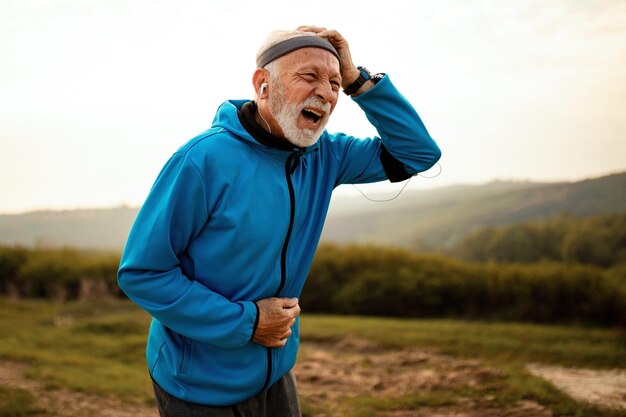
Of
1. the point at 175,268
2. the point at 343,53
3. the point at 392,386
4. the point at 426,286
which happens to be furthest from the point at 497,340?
the point at 175,268

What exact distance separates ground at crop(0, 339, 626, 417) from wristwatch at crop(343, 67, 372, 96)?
12.8 ft

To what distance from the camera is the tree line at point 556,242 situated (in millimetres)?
15875

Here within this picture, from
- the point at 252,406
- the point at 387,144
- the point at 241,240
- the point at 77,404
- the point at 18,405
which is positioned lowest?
the point at 77,404

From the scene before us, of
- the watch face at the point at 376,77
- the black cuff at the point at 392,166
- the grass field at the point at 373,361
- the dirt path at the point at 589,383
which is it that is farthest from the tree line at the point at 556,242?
the watch face at the point at 376,77

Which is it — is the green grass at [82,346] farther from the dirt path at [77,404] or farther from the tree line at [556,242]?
the tree line at [556,242]

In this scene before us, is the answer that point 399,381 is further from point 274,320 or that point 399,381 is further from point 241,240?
point 241,240

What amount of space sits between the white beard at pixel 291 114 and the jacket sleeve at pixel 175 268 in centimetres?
48

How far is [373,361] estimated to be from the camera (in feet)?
27.4

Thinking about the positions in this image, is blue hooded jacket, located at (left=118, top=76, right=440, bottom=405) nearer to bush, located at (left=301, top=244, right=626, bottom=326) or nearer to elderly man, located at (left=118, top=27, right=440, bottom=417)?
elderly man, located at (left=118, top=27, right=440, bottom=417)

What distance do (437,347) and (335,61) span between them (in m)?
7.45

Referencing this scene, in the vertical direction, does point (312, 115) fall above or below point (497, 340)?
above

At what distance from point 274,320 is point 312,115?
97cm

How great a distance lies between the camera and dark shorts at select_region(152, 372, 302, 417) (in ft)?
8.11

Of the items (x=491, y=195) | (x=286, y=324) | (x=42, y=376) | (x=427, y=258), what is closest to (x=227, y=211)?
(x=286, y=324)
